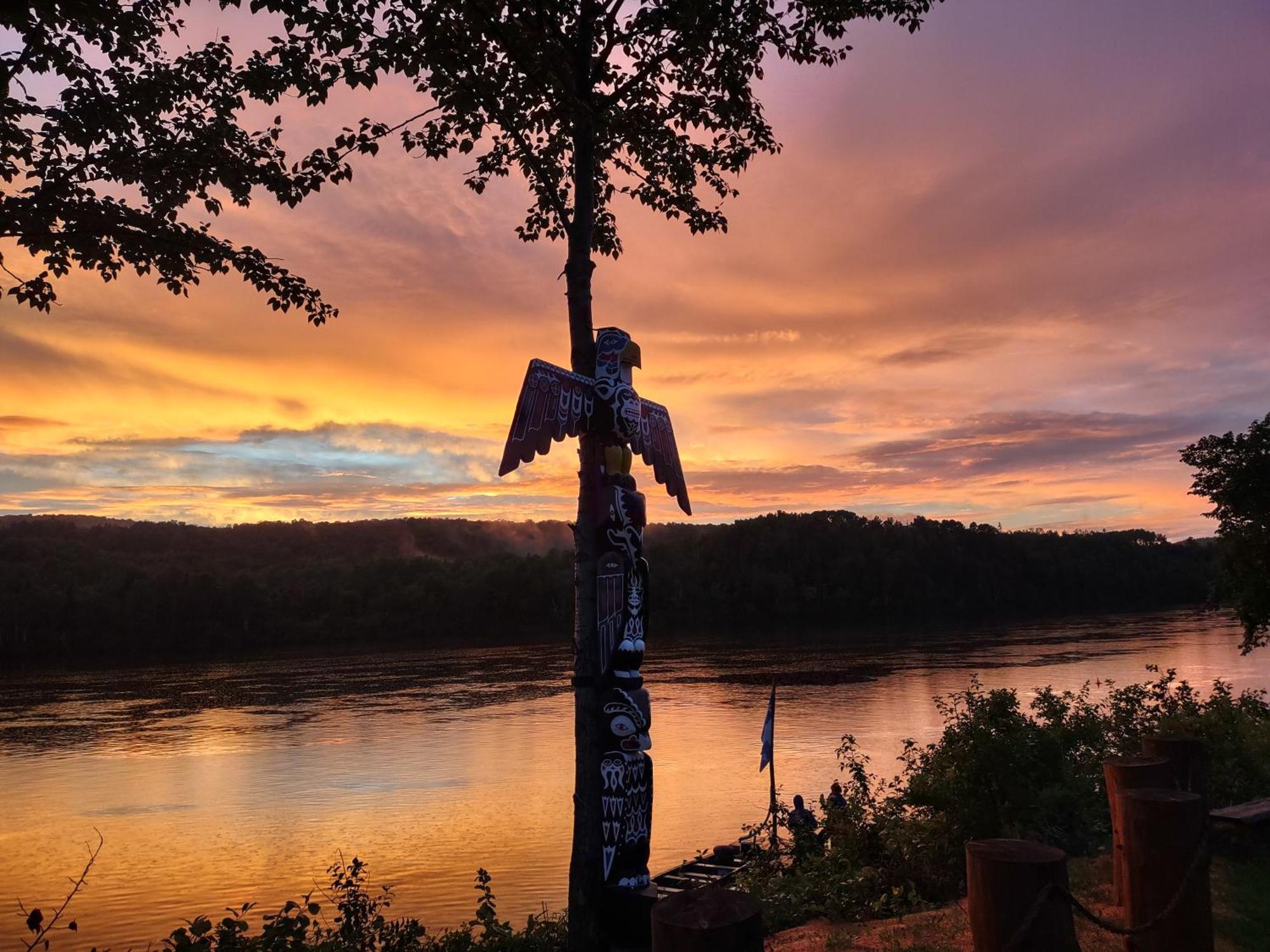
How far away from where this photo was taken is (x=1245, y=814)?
28.7ft

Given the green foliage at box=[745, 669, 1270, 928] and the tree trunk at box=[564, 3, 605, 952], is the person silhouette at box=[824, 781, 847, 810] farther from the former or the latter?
the tree trunk at box=[564, 3, 605, 952]

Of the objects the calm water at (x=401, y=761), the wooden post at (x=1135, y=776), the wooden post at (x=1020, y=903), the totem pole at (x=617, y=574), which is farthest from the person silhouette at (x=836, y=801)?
the wooden post at (x=1020, y=903)

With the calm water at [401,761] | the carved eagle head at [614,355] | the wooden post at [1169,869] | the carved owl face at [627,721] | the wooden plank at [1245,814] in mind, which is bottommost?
the calm water at [401,761]

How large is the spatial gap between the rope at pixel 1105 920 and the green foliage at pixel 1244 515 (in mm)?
27755

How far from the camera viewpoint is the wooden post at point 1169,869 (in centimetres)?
548

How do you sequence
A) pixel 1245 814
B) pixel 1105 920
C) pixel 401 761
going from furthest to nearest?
pixel 401 761, pixel 1245 814, pixel 1105 920

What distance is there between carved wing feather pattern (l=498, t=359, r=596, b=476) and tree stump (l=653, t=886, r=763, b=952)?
4.74 metres

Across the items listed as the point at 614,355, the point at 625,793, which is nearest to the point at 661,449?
the point at 614,355

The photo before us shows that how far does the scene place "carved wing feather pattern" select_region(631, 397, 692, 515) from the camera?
10.0 m

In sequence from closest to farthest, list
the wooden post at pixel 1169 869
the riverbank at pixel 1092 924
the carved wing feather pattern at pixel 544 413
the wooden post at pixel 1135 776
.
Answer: the wooden post at pixel 1169 869 < the riverbank at pixel 1092 924 < the wooden post at pixel 1135 776 < the carved wing feather pattern at pixel 544 413

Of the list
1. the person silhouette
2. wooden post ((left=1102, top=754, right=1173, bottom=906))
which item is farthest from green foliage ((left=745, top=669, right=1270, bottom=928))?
wooden post ((left=1102, top=754, right=1173, bottom=906))

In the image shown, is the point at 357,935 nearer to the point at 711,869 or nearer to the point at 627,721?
the point at 627,721

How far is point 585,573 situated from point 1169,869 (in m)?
5.41

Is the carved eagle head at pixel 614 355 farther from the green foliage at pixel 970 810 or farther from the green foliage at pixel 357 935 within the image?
the green foliage at pixel 970 810
